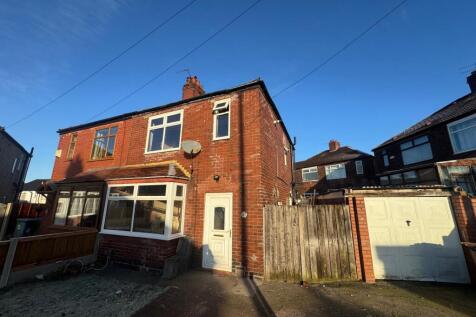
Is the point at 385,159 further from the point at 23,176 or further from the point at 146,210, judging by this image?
the point at 23,176

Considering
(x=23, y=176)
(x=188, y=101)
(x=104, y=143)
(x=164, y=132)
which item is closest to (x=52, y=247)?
(x=164, y=132)

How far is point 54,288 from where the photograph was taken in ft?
17.5

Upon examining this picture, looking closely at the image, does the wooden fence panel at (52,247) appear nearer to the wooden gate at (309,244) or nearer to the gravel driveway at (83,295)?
the gravel driveway at (83,295)

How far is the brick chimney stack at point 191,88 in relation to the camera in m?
10.2

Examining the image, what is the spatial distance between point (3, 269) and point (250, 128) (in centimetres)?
816

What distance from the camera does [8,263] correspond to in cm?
536

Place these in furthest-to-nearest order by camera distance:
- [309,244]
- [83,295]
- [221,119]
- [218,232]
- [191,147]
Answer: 1. [221,119]
2. [191,147]
3. [218,232]
4. [309,244]
5. [83,295]

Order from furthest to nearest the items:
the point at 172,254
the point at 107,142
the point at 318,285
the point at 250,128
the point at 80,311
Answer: the point at 107,142 → the point at 250,128 → the point at 172,254 → the point at 318,285 → the point at 80,311

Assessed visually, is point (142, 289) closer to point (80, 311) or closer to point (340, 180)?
point (80, 311)

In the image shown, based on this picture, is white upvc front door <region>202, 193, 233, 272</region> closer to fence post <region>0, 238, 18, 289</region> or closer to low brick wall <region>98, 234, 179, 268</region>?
low brick wall <region>98, 234, 179, 268</region>

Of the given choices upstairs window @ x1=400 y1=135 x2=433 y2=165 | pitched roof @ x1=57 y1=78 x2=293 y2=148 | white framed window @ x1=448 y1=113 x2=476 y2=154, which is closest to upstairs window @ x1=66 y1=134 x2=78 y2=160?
pitched roof @ x1=57 y1=78 x2=293 y2=148

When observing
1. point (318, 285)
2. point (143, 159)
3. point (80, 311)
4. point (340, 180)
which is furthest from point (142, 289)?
point (340, 180)

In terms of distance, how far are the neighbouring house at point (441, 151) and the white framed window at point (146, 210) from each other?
48.5 ft

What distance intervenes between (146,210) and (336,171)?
23.2 m
